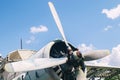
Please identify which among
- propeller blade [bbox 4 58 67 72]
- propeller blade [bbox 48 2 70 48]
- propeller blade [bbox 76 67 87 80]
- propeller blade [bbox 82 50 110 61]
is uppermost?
propeller blade [bbox 48 2 70 48]

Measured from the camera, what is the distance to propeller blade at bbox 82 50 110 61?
1119cm

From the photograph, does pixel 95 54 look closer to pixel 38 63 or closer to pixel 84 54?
pixel 84 54

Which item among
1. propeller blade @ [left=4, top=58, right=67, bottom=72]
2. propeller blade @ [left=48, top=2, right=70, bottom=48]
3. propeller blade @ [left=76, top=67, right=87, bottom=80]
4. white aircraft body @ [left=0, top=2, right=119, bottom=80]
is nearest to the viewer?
propeller blade @ [left=4, top=58, right=67, bottom=72]

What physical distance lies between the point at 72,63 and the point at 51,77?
2.83 ft

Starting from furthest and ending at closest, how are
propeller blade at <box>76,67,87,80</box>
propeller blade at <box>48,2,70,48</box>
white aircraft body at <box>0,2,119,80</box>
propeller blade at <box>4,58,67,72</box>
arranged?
propeller blade at <box>48,2,70,48</box> < propeller blade at <box>76,67,87,80</box> < white aircraft body at <box>0,2,119,80</box> < propeller blade at <box>4,58,67,72</box>

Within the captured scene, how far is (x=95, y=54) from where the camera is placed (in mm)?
11398

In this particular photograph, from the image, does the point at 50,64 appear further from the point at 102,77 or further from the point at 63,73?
the point at 102,77

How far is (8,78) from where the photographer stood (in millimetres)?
13625

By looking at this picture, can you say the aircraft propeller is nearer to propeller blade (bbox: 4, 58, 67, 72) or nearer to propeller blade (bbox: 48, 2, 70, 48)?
propeller blade (bbox: 48, 2, 70, 48)

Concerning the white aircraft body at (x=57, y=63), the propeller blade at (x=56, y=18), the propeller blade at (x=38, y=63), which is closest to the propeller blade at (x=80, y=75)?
the white aircraft body at (x=57, y=63)

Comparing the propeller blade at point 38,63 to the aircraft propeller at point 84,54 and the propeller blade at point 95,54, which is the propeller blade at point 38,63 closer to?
the aircraft propeller at point 84,54

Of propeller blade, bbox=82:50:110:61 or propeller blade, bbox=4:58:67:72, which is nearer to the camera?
propeller blade, bbox=4:58:67:72

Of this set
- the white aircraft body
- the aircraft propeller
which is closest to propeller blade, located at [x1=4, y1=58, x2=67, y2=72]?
the white aircraft body

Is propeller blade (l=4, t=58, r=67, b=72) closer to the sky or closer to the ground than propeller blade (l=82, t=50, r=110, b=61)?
closer to the ground
